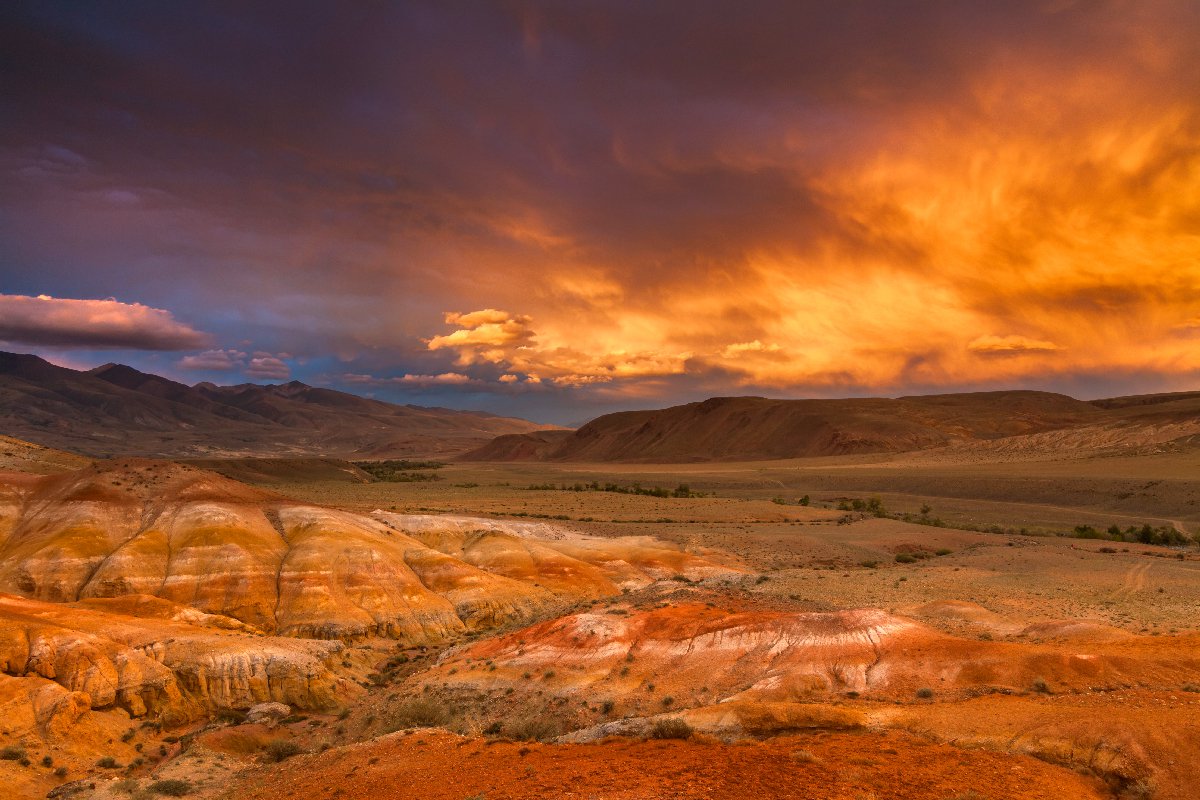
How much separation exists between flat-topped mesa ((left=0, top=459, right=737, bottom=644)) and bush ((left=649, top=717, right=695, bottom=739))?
21391mm

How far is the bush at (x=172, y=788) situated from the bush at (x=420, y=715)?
530 cm

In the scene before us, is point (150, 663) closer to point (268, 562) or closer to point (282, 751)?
point (282, 751)

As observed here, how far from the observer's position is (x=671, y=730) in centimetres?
1388

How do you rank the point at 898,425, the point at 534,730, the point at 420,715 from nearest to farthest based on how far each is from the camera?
the point at 534,730, the point at 420,715, the point at 898,425

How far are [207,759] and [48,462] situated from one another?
43.7m

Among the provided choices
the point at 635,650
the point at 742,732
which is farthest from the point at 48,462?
the point at 742,732

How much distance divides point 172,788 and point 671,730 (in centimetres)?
1322

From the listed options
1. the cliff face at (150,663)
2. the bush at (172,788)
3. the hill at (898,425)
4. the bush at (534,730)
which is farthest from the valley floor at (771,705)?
the hill at (898,425)

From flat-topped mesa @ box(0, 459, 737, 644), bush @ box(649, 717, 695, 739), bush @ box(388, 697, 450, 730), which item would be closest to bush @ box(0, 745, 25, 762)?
bush @ box(388, 697, 450, 730)

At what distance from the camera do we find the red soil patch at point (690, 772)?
1048 centimetres

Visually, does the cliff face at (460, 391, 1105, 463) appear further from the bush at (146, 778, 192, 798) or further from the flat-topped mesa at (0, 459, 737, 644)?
the bush at (146, 778, 192, 798)

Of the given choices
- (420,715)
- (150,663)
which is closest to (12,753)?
(150,663)

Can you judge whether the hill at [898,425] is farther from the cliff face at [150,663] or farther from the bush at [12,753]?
the bush at [12,753]

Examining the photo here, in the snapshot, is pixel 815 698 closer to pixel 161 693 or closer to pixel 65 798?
pixel 65 798
